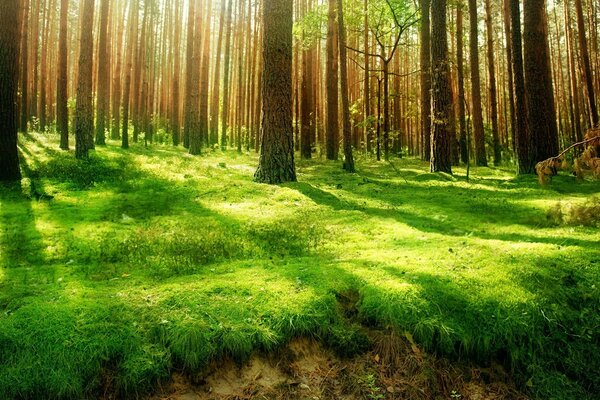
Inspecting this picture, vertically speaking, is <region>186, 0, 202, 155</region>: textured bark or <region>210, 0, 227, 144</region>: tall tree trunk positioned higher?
<region>210, 0, 227, 144</region>: tall tree trunk

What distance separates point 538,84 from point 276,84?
6.55 m

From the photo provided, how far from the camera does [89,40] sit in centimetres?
1305

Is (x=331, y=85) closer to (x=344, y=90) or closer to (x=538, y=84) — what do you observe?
(x=344, y=90)

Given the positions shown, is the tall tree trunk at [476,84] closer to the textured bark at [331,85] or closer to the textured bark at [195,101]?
the textured bark at [331,85]

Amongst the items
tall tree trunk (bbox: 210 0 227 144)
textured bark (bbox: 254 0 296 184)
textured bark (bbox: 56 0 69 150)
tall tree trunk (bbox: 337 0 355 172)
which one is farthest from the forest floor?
tall tree trunk (bbox: 210 0 227 144)

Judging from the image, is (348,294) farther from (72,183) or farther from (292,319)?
(72,183)

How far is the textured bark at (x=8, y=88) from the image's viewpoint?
8370 millimetres

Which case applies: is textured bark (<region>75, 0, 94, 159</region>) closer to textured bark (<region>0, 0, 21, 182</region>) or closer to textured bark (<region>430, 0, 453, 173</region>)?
textured bark (<region>0, 0, 21, 182</region>)

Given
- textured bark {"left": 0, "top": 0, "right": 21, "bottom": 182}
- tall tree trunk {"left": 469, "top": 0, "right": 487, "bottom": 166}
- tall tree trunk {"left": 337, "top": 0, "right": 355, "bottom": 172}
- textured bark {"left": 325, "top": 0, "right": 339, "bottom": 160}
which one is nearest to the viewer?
textured bark {"left": 0, "top": 0, "right": 21, "bottom": 182}

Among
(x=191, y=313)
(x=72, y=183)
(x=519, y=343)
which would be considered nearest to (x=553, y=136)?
(x=519, y=343)

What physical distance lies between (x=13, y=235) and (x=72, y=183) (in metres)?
3.25

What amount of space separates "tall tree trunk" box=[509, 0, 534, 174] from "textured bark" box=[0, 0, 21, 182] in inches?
470

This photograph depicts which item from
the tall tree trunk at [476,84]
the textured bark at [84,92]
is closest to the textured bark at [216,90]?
the textured bark at [84,92]

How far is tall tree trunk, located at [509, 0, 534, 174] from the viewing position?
10.9 meters
